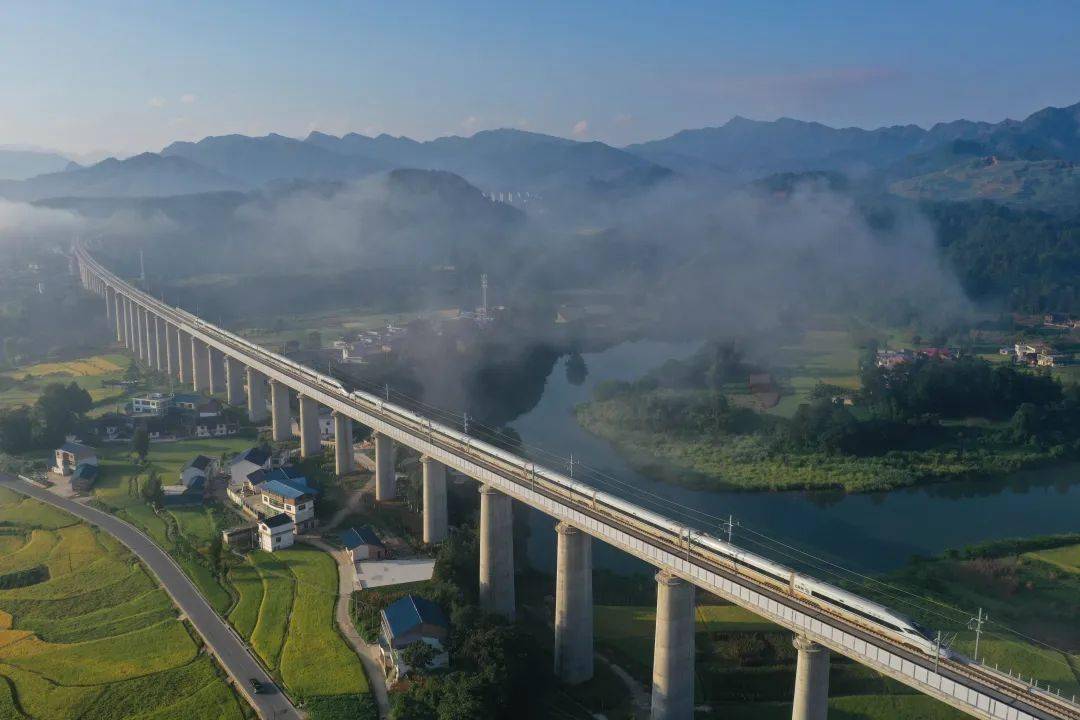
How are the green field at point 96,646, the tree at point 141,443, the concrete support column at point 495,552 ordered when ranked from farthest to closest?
1. the tree at point 141,443
2. the concrete support column at point 495,552
3. the green field at point 96,646

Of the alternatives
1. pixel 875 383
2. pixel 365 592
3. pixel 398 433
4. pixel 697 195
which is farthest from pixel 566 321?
pixel 697 195

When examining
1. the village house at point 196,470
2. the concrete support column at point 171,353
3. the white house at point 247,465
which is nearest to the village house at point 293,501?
the white house at point 247,465

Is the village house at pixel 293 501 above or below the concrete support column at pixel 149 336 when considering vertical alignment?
below

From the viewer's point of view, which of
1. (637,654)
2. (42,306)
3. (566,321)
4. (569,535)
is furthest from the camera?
(566,321)

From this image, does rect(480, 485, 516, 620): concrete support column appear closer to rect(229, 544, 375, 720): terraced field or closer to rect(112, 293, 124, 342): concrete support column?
rect(229, 544, 375, 720): terraced field

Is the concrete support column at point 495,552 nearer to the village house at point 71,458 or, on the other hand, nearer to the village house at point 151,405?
the village house at point 71,458

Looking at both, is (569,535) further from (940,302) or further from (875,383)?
(940,302)

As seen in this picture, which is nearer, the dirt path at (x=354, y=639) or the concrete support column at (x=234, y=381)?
the dirt path at (x=354, y=639)
